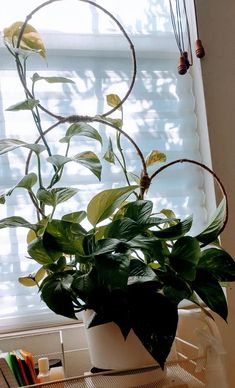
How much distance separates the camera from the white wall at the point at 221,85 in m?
1.27

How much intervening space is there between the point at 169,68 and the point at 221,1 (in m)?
0.26

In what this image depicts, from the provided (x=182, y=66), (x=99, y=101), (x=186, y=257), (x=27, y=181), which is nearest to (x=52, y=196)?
(x=27, y=181)

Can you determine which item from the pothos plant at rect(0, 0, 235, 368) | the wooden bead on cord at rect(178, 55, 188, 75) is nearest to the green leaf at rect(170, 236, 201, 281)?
the pothos plant at rect(0, 0, 235, 368)

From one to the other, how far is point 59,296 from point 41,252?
0.10 metres

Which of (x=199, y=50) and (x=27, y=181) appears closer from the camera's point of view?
(x=27, y=181)

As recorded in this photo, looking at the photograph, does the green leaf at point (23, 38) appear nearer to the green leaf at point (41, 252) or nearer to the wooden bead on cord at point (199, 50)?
the green leaf at point (41, 252)

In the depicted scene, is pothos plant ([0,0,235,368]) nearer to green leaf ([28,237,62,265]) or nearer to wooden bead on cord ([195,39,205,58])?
green leaf ([28,237,62,265])

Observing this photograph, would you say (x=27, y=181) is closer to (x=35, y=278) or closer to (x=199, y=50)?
(x=35, y=278)

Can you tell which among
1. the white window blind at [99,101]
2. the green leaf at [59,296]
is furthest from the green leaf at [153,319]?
the white window blind at [99,101]

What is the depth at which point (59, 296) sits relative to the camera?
702 millimetres

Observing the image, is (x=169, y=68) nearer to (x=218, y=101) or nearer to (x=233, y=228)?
(x=218, y=101)

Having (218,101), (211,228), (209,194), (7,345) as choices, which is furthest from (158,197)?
(7,345)

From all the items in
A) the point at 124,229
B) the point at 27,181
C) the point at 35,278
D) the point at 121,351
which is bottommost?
the point at 121,351

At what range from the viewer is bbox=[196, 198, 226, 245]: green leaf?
83 cm
